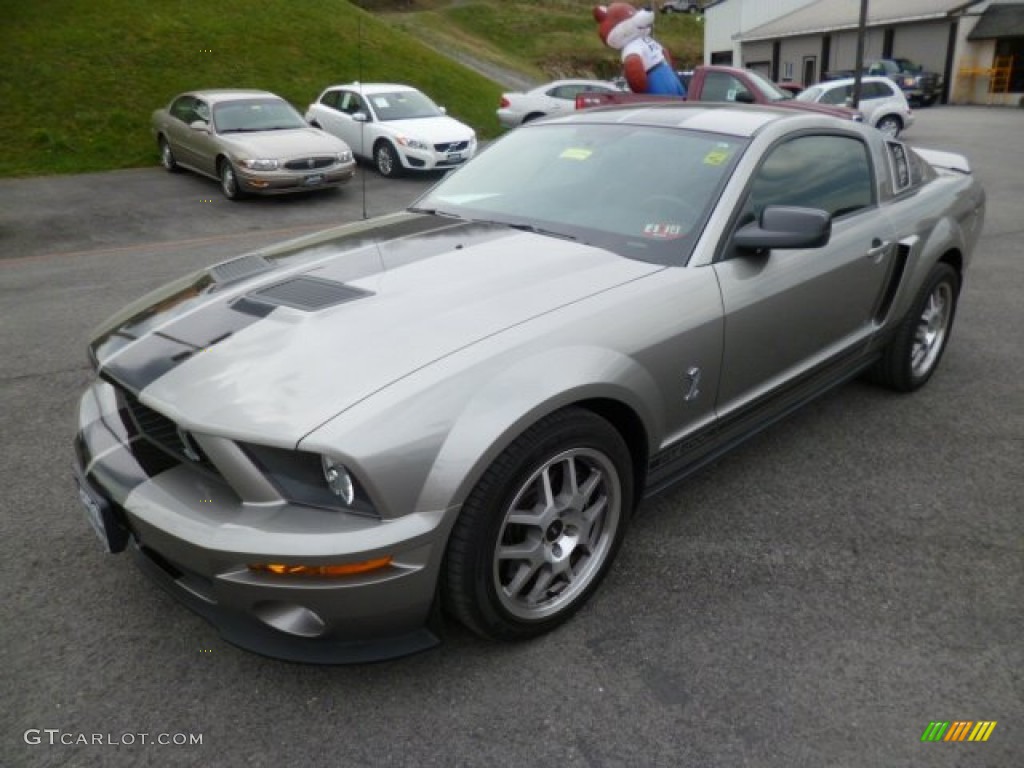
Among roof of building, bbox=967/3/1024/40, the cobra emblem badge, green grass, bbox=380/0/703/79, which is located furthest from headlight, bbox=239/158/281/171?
roof of building, bbox=967/3/1024/40

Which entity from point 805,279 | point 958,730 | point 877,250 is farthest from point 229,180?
point 958,730

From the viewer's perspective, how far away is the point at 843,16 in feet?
134

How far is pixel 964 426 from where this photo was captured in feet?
13.5

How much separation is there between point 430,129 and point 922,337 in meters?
10.8

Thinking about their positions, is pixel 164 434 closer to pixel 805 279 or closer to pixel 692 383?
pixel 692 383

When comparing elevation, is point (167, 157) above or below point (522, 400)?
below

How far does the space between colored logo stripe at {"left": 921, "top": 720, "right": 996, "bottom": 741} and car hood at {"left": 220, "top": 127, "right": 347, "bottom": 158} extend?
11121mm

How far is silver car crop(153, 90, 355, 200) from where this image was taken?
11531mm

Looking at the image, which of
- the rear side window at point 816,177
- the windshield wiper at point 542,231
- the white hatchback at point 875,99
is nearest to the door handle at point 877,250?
the rear side window at point 816,177

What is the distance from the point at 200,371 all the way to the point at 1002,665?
2572 millimetres

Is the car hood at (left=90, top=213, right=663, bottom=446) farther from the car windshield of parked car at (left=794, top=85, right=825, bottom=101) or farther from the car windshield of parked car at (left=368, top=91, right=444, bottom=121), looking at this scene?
the car windshield of parked car at (left=794, top=85, right=825, bottom=101)

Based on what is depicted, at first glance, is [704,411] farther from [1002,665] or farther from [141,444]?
[141,444]

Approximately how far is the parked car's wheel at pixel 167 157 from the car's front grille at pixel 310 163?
3698mm

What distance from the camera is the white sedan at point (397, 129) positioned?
534 inches
